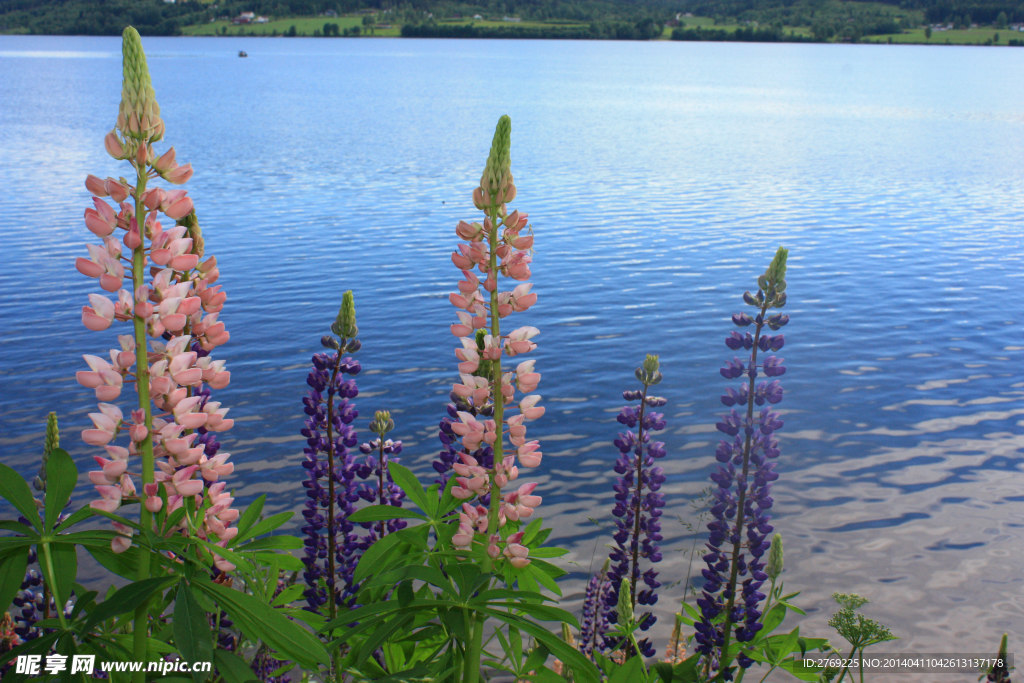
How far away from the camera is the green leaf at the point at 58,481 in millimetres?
2191

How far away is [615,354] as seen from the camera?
15.7 metres

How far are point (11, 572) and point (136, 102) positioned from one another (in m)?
1.20

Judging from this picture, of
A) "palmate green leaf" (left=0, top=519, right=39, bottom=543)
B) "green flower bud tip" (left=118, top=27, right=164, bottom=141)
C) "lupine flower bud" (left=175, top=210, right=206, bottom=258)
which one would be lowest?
"palmate green leaf" (left=0, top=519, right=39, bottom=543)

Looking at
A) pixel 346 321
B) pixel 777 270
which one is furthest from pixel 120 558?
pixel 777 270

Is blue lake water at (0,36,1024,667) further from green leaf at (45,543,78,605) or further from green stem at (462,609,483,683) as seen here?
green leaf at (45,543,78,605)

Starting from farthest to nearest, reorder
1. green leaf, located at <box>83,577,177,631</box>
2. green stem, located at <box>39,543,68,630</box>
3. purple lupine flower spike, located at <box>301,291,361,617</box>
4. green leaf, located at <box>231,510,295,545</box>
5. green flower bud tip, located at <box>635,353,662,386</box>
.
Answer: green flower bud tip, located at <box>635,353,662,386</box>
purple lupine flower spike, located at <box>301,291,361,617</box>
green leaf, located at <box>231,510,295,545</box>
green stem, located at <box>39,543,68,630</box>
green leaf, located at <box>83,577,177,631</box>

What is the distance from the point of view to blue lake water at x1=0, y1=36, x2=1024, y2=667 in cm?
1024

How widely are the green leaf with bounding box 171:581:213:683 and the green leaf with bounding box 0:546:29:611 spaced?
0.39m

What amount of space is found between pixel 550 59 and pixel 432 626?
160m

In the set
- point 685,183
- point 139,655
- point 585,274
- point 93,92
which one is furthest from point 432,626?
point 93,92

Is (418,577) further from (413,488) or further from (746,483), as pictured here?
(746,483)

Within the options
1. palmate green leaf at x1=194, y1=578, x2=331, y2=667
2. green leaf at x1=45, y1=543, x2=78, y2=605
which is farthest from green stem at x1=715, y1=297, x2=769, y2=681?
green leaf at x1=45, y1=543, x2=78, y2=605

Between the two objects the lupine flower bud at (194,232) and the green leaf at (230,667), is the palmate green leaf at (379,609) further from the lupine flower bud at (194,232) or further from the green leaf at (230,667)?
the lupine flower bud at (194,232)

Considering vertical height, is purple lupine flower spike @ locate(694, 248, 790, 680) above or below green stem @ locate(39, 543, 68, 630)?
below
